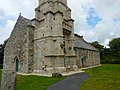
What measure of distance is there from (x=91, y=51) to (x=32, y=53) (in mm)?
24178

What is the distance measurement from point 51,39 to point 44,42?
Result: 1542mm

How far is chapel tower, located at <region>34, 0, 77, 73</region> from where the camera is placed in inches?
1037

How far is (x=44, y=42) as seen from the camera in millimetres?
27688

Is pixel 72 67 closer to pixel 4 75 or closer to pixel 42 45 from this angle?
pixel 42 45

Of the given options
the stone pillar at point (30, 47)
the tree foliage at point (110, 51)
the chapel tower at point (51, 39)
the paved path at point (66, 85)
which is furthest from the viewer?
the tree foliage at point (110, 51)

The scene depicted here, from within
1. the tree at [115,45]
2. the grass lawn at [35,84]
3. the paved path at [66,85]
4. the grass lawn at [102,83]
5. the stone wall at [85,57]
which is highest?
the tree at [115,45]

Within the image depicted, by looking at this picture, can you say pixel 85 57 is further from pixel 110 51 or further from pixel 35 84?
pixel 110 51

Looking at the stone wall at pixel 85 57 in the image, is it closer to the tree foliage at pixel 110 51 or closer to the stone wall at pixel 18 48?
the tree foliage at pixel 110 51

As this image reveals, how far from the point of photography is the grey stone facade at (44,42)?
2656 cm

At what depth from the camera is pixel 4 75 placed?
19.9 ft

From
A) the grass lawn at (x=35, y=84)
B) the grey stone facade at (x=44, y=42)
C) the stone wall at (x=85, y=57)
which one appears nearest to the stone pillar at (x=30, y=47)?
the grey stone facade at (x=44, y=42)

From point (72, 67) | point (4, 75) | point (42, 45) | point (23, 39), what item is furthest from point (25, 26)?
point (4, 75)

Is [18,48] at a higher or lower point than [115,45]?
lower

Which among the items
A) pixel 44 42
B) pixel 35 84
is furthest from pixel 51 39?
pixel 35 84
